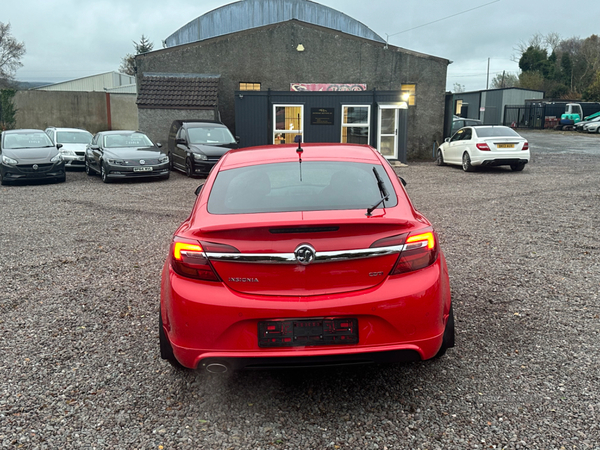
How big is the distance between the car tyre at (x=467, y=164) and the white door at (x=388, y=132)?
13.0 ft

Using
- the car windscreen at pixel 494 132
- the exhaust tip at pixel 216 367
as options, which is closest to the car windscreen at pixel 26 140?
the car windscreen at pixel 494 132

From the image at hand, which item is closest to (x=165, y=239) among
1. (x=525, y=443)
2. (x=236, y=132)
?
(x=525, y=443)

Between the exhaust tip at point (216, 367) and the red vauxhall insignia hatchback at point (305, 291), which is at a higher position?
the red vauxhall insignia hatchback at point (305, 291)

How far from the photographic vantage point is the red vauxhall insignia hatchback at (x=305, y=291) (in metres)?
2.92

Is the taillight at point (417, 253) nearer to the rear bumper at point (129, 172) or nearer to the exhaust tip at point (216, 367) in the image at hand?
the exhaust tip at point (216, 367)

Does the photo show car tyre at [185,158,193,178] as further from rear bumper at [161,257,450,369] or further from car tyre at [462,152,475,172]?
rear bumper at [161,257,450,369]

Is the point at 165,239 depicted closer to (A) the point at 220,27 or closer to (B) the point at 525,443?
(B) the point at 525,443

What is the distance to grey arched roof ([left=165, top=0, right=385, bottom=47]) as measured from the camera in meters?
39.3

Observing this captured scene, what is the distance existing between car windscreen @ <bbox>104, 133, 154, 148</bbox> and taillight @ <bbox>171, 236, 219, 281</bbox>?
14690mm

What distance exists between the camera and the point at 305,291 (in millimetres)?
2947

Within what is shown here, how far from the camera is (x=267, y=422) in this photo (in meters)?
3.11

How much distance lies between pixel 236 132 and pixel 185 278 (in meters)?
19.1

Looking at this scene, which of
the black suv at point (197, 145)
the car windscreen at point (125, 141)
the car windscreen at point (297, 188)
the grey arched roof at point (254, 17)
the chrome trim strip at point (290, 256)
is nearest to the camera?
the chrome trim strip at point (290, 256)

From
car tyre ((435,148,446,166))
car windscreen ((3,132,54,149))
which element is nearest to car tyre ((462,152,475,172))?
car tyre ((435,148,446,166))
